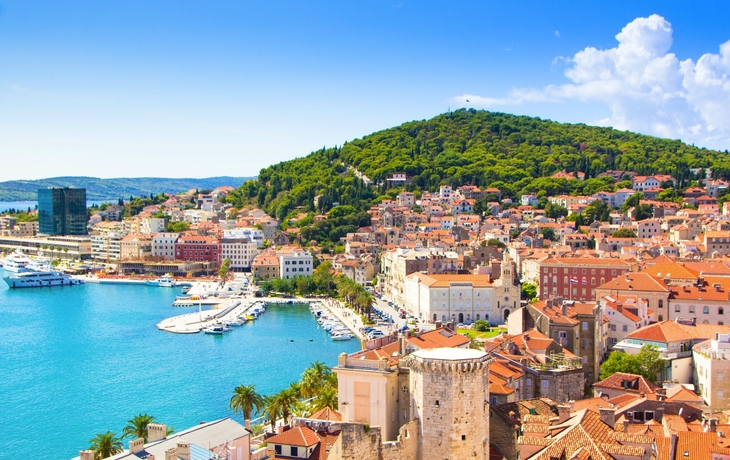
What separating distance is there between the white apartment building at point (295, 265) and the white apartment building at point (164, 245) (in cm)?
1723

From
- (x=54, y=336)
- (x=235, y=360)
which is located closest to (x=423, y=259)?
(x=235, y=360)

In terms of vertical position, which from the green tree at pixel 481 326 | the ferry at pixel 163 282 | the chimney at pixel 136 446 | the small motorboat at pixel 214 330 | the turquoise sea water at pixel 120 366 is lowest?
the turquoise sea water at pixel 120 366

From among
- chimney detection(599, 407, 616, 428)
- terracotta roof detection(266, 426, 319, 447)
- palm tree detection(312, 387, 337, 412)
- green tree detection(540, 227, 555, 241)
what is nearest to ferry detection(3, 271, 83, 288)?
green tree detection(540, 227, 555, 241)

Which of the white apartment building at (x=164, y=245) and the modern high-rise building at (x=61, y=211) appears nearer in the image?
the white apartment building at (x=164, y=245)

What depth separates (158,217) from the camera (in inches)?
3556

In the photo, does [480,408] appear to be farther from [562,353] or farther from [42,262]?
[42,262]

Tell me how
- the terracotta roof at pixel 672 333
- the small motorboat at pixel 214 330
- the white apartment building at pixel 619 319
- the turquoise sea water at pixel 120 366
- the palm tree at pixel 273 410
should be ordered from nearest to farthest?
the palm tree at pixel 273 410
the terracotta roof at pixel 672 333
the turquoise sea water at pixel 120 366
the white apartment building at pixel 619 319
the small motorboat at pixel 214 330

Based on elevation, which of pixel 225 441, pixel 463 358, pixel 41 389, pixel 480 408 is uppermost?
pixel 463 358

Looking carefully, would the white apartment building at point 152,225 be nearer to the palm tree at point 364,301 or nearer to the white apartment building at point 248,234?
the white apartment building at point 248,234

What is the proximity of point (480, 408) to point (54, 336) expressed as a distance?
35045mm

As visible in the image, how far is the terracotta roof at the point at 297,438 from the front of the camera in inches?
535

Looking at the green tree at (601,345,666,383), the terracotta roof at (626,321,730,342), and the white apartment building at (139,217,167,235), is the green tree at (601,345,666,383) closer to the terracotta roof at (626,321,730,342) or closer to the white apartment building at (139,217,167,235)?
the terracotta roof at (626,321,730,342)

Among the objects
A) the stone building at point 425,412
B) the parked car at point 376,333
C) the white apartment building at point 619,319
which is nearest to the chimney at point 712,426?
the stone building at point 425,412

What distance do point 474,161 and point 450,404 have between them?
8365 cm
